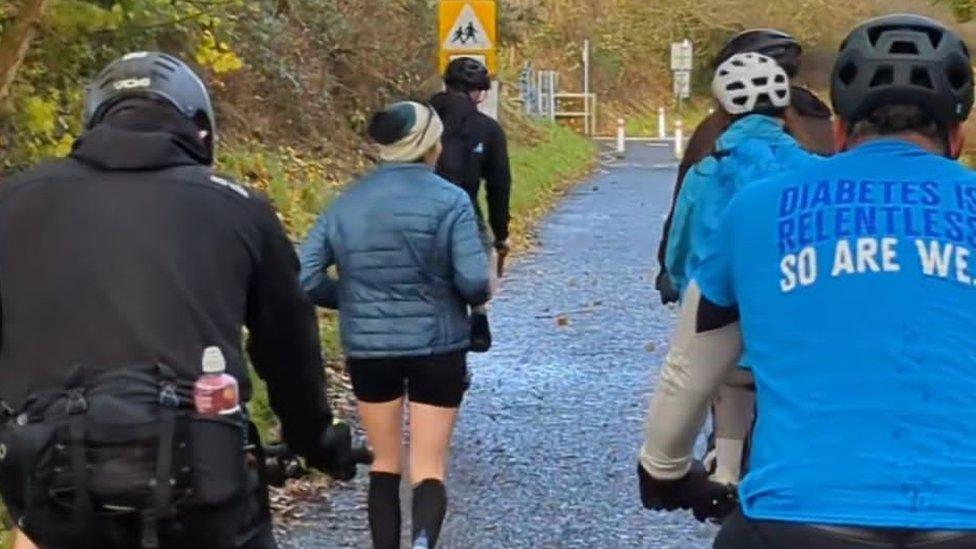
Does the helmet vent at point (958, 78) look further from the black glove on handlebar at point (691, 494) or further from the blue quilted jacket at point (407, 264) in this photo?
the blue quilted jacket at point (407, 264)

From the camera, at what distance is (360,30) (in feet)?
83.5

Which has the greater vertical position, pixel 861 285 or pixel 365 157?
pixel 861 285

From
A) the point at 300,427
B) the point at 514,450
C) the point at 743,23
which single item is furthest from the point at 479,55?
the point at 743,23

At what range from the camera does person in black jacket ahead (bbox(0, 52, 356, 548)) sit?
10.7 ft

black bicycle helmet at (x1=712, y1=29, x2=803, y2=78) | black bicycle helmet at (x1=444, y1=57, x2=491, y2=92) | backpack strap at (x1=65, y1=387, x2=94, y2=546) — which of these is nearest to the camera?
backpack strap at (x1=65, y1=387, x2=94, y2=546)

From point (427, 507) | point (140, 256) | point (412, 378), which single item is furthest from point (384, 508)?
point (140, 256)

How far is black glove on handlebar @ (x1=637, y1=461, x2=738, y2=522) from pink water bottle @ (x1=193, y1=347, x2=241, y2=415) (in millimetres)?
757

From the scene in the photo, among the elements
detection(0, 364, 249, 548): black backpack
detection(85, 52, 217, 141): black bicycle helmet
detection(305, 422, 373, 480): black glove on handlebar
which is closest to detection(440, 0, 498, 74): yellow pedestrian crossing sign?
detection(305, 422, 373, 480): black glove on handlebar

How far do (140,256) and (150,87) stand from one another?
15.4 inches

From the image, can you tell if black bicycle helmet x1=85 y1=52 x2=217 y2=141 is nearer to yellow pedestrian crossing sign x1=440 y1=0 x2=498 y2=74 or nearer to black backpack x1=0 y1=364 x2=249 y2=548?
black backpack x1=0 y1=364 x2=249 y2=548

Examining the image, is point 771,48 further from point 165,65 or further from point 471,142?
point 471,142

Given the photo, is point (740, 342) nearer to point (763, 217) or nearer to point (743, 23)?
point (763, 217)

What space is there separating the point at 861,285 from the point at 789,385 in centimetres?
20

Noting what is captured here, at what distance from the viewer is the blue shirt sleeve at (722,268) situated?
3.02 m
